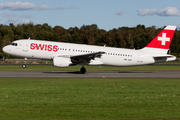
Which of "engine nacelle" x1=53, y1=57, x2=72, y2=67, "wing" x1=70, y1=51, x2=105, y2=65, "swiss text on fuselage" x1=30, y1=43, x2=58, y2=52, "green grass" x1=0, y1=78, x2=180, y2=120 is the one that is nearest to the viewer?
"green grass" x1=0, y1=78, x2=180, y2=120

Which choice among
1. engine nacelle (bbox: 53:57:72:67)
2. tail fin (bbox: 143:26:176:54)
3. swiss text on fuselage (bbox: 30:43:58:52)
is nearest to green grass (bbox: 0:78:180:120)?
engine nacelle (bbox: 53:57:72:67)

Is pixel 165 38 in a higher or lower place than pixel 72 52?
higher

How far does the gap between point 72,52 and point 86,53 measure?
1.94 meters

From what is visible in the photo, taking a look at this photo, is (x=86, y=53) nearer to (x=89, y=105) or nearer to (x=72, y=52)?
(x=72, y=52)

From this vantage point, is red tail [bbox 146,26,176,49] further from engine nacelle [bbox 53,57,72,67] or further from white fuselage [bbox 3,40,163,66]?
engine nacelle [bbox 53,57,72,67]

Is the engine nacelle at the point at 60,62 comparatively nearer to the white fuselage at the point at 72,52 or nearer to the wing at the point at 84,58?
the wing at the point at 84,58

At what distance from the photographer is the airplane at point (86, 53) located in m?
33.2

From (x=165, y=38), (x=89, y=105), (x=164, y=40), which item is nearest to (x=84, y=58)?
(x=164, y=40)

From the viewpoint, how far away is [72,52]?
34031 mm

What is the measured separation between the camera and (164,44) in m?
35.9

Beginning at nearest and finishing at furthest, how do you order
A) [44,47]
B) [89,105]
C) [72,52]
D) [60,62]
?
[89,105] → [60,62] → [44,47] → [72,52]

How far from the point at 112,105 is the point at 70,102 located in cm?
240

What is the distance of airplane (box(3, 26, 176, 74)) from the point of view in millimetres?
33250

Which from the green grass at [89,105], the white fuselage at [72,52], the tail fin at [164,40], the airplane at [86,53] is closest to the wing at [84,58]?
the airplane at [86,53]
